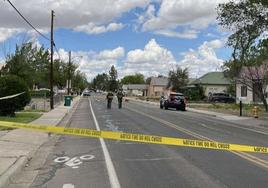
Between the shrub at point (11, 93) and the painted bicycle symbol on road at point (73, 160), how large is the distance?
15.0 m

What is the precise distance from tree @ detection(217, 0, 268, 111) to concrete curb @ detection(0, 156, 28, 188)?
24618 millimetres

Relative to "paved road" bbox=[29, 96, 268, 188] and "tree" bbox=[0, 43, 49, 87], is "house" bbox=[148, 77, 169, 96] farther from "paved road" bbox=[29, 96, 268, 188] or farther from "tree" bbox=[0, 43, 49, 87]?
"paved road" bbox=[29, 96, 268, 188]

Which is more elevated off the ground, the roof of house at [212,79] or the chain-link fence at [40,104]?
the roof of house at [212,79]

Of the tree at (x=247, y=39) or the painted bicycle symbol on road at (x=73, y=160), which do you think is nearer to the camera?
the painted bicycle symbol on road at (x=73, y=160)

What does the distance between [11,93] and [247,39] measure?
19471 millimetres

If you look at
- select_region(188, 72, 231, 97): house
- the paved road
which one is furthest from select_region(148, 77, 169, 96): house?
the paved road

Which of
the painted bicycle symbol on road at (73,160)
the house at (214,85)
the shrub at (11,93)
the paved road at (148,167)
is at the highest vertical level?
the house at (214,85)

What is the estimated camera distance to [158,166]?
11617 millimetres

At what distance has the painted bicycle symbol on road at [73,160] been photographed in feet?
39.8

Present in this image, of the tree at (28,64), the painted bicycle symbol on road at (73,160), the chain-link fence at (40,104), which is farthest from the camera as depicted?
the tree at (28,64)

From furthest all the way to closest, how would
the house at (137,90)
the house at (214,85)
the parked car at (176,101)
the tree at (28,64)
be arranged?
the house at (137,90) < the house at (214,85) < the tree at (28,64) < the parked car at (176,101)

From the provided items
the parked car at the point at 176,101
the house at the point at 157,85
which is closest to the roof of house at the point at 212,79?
the parked car at the point at 176,101

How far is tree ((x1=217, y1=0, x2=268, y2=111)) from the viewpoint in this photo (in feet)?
117

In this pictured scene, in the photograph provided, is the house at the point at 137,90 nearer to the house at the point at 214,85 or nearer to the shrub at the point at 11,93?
the house at the point at 214,85
